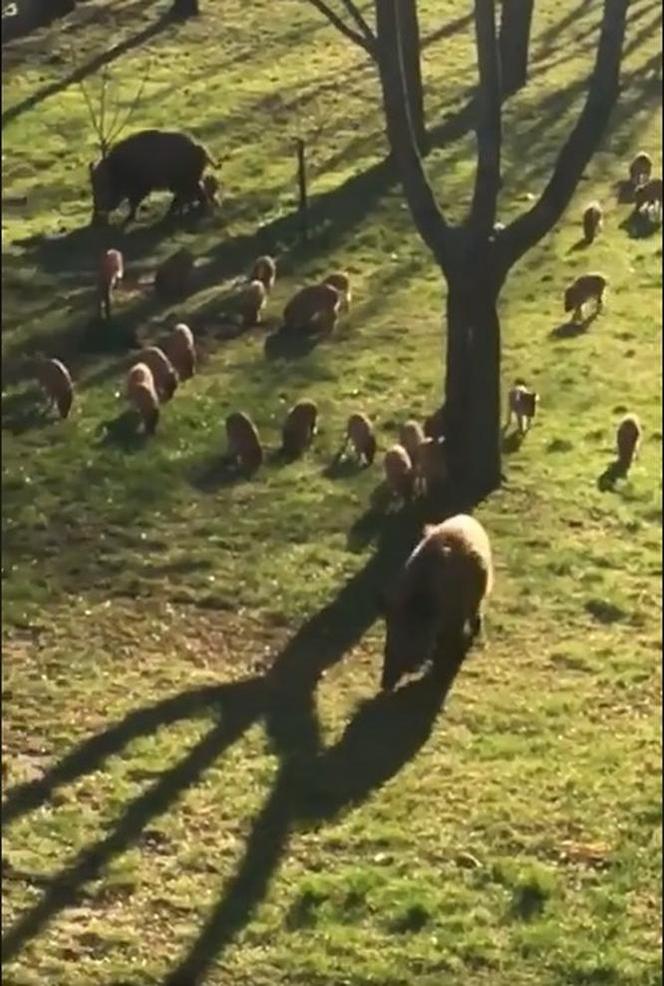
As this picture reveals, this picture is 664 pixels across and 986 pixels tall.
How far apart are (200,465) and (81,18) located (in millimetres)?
3807

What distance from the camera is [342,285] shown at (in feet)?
39.4

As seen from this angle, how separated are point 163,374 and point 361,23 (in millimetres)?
4913

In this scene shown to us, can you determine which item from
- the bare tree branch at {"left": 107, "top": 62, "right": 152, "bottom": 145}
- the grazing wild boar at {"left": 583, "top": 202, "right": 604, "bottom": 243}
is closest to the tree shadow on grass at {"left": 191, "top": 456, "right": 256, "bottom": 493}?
the bare tree branch at {"left": 107, "top": 62, "right": 152, "bottom": 145}

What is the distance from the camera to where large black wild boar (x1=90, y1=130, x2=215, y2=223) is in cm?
876

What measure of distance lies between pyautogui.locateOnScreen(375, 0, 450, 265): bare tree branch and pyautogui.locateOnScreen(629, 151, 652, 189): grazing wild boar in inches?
176

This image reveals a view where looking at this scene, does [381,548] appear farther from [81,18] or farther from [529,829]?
[81,18]

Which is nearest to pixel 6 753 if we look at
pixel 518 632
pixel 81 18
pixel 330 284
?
pixel 518 632

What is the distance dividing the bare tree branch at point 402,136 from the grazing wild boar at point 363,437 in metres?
0.96

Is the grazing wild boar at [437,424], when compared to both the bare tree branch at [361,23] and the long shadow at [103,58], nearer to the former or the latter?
the long shadow at [103,58]

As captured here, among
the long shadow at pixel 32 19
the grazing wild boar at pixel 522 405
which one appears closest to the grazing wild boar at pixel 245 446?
the grazing wild boar at pixel 522 405

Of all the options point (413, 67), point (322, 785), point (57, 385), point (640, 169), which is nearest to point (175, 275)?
point (57, 385)

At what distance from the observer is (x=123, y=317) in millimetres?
12609

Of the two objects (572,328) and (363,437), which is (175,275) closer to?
(363,437)

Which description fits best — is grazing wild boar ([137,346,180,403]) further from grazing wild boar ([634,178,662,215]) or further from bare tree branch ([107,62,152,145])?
grazing wild boar ([634,178,662,215])
